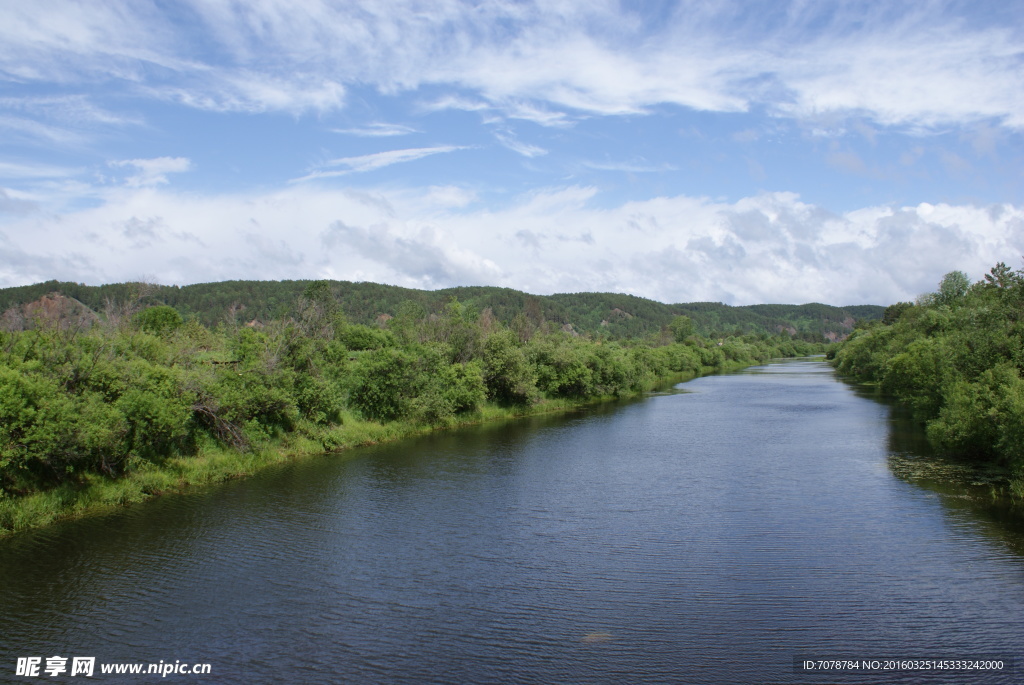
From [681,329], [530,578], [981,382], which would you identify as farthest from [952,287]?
[681,329]

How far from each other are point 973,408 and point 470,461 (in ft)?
75.5

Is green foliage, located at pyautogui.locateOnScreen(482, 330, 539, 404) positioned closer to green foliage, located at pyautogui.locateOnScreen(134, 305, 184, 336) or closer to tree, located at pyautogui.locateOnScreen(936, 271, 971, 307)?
green foliage, located at pyautogui.locateOnScreen(134, 305, 184, 336)

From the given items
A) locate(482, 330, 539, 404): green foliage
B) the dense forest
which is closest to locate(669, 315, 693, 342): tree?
the dense forest

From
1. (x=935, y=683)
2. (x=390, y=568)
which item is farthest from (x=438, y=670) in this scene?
(x=935, y=683)

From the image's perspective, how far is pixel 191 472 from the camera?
1121 inches

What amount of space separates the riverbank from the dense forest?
0.23ft

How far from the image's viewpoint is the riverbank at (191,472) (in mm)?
22188

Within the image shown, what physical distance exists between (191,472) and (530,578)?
17791mm

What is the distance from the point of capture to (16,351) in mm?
25031

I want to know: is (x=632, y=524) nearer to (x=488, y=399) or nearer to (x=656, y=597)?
(x=656, y=597)

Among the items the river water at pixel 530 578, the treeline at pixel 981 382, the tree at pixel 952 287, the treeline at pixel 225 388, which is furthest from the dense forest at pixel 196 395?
the tree at pixel 952 287

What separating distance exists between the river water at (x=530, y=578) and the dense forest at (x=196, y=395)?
7.51 ft

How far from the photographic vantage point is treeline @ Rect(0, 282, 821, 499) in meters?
22.6

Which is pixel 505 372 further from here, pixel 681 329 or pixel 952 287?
pixel 681 329
